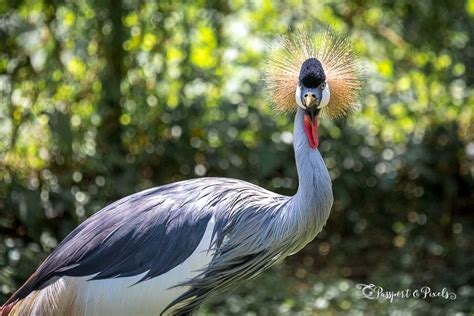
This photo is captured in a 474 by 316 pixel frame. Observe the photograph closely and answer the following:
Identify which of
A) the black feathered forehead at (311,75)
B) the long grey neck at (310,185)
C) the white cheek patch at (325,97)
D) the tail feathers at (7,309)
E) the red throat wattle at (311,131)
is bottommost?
the tail feathers at (7,309)

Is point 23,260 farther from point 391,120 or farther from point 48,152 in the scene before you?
point 391,120

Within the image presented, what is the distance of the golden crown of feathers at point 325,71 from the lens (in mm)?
2861

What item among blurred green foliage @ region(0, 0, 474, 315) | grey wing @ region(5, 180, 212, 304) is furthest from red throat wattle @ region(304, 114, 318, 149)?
blurred green foliage @ region(0, 0, 474, 315)

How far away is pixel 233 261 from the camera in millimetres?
2656

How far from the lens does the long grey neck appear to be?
2641mm

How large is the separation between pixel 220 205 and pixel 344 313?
1.17 m

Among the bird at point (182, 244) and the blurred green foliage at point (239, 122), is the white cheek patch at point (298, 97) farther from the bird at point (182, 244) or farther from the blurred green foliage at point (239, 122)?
the blurred green foliage at point (239, 122)

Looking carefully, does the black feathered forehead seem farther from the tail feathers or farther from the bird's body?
the tail feathers

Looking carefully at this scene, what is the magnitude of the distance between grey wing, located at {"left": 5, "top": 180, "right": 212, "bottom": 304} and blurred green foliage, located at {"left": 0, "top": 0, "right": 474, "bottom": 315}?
4.51 feet

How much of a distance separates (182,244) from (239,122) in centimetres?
179

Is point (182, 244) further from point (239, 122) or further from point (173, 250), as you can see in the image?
point (239, 122)

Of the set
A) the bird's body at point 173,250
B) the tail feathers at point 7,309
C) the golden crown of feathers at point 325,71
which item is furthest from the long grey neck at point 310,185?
the tail feathers at point 7,309

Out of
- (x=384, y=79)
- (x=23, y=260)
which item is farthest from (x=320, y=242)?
(x=23, y=260)

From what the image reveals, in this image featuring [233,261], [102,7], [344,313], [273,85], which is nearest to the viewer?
[233,261]
